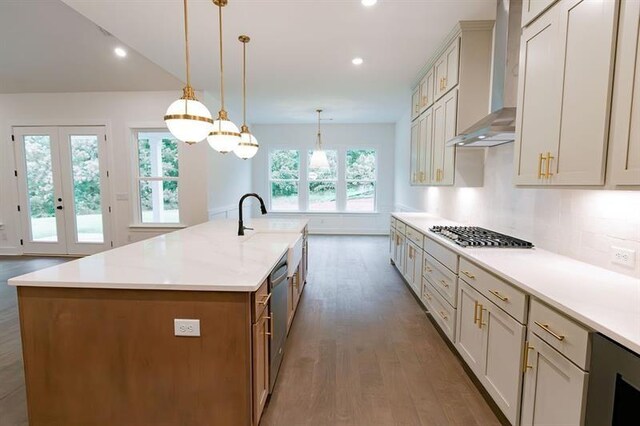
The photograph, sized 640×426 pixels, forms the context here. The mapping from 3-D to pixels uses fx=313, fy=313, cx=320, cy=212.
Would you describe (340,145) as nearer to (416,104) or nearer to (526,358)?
(416,104)

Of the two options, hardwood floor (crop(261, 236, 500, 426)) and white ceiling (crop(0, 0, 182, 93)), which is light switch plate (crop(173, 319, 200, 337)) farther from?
white ceiling (crop(0, 0, 182, 93))

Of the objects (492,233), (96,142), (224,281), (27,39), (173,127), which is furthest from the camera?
(96,142)

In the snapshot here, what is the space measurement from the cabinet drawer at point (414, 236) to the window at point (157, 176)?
3960mm

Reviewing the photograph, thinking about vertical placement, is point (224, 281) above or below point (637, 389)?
above

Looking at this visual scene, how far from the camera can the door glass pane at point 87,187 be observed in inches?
222

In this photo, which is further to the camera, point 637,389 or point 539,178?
point 539,178

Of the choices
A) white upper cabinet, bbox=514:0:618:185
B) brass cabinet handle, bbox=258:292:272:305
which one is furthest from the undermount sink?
white upper cabinet, bbox=514:0:618:185

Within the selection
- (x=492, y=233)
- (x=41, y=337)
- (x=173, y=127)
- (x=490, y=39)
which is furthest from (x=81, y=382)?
(x=490, y=39)

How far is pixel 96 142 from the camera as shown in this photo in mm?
5594

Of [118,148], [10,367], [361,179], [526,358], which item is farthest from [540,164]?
[361,179]

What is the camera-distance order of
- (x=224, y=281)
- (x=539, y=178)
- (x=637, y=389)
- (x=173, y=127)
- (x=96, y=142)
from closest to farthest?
1. (x=637, y=389)
2. (x=224, y=281)
3. (x=539, y=178)
4. (x=173, y=127)
5. (x=96, y=142)

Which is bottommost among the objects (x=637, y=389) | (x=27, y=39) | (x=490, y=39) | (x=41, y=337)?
(x=41, y=337)

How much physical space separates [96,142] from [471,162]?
6091 mm

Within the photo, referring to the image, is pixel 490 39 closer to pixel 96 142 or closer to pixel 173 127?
pixel 173 127
